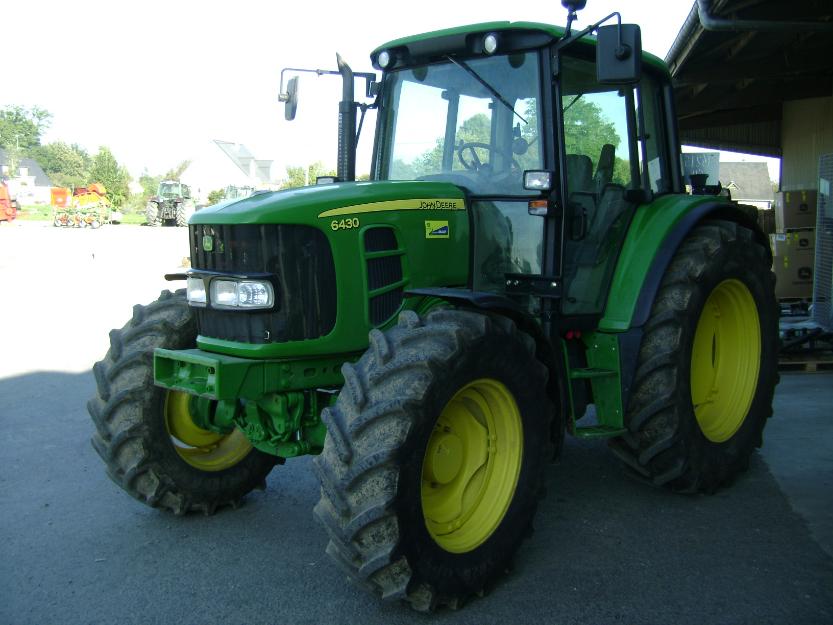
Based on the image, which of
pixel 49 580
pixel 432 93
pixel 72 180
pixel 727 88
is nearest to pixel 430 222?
pixel 432 93

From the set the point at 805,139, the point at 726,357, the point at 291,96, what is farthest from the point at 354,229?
the point at 805,139

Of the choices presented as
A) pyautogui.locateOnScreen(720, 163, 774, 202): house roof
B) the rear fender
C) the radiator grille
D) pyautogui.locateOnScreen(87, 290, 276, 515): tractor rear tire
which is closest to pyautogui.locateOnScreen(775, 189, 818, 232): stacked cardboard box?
the rear fender

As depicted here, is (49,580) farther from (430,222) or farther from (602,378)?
(602,378)

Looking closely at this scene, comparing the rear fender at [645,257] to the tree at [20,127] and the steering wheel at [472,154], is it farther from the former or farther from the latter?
the tree at [20,127]

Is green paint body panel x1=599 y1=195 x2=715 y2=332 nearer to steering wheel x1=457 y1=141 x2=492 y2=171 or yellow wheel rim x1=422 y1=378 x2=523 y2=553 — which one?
steering wheel x1=457 y1=141 x2=492 y2=171

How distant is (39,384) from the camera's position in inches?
318

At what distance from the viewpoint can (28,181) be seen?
89188 millimetres

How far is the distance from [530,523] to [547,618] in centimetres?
48

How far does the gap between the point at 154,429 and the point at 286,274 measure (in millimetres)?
1245

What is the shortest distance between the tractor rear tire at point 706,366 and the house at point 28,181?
7563 cm

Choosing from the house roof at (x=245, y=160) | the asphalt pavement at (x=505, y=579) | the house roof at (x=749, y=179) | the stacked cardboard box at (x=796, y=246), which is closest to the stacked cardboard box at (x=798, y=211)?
the stacked cardboard box at (x=796, y=246)

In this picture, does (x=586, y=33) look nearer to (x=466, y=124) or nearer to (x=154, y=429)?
(x=466, y=124)

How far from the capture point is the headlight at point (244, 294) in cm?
371

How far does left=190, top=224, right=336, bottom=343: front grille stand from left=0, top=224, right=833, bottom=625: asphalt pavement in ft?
3.75
